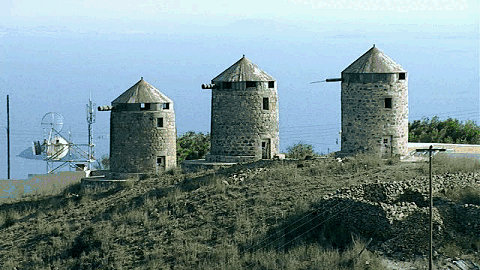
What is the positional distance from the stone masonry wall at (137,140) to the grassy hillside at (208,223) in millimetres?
1053

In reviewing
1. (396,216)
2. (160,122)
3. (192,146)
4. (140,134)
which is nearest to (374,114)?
(160,122)

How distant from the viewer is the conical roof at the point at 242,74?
41219 mm

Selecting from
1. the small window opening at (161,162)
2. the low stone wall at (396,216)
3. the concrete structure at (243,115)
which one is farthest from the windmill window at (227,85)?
the low stone wall at (396,216)

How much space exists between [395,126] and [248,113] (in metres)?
5.51

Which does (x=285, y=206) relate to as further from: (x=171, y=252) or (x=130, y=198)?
(x=130, y=198)

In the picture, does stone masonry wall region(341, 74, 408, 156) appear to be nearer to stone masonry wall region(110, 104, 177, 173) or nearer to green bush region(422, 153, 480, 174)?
green bush region(422, 153, 480, 174)

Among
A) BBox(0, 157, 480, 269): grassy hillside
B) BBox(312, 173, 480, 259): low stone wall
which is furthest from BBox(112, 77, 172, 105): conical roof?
BBox(312, 173, 480, 259): low stone wall

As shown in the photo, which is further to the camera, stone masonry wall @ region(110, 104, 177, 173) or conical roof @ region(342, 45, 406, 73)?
stone masonry wall @ region(110, 104, 177, 173)

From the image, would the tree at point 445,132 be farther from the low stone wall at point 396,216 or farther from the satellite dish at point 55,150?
the low stone wall at point 396,216

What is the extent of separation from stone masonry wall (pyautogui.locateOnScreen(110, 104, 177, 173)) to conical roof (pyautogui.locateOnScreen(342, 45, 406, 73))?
7.66 meters

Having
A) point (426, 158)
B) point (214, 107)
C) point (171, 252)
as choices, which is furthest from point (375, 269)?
point (214, 107)

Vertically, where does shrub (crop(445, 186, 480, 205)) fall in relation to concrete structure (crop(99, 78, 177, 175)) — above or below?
below

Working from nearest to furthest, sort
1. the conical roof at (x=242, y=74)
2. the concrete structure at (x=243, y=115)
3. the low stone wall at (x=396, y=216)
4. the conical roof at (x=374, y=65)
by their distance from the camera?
the low stone wall at (x=396, y=216)
the conical roof at (x=374, y=65)
the concrete structure at (x=243, y=115)
the conical roof at (x=242, y=74)

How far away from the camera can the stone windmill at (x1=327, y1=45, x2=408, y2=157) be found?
3959 cm
